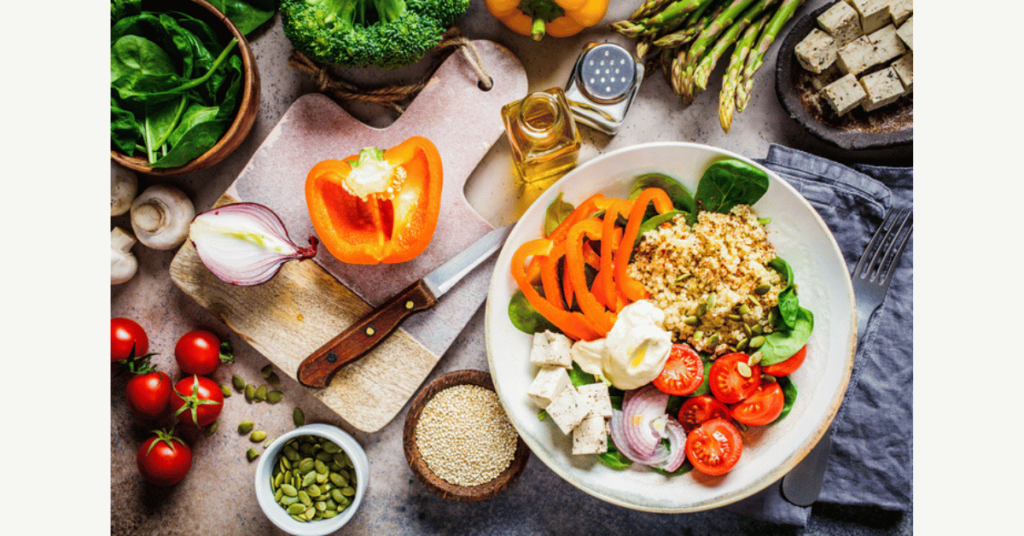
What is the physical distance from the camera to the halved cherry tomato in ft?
6.26

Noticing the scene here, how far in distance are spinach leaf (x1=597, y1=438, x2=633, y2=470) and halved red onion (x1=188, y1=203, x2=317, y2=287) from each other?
133cm

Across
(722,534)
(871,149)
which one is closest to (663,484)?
(722,534)

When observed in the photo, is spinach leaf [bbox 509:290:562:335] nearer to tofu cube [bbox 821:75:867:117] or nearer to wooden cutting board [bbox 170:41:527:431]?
wooden cutting board [bbox 170:41:527:431]

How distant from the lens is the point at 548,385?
1.90m

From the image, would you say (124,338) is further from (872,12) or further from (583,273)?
(872,12)

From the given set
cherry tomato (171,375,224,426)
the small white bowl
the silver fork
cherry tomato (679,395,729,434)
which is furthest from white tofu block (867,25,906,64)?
cherry tomato (171,375,224,426)

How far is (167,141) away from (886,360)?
9.49ft

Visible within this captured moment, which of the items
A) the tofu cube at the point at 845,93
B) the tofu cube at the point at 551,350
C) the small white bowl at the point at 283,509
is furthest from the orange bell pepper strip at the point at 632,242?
the small white bowl at the point at 283,509

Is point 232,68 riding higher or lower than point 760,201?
higher

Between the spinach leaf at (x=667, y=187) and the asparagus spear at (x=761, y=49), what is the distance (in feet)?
1.39

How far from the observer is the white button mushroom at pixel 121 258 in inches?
85.0

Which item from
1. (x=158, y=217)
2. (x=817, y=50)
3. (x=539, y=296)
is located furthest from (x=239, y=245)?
(x=817, y=50)

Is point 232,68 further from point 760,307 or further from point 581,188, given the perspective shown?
point 760,307

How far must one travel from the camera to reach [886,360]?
7.06 feet
